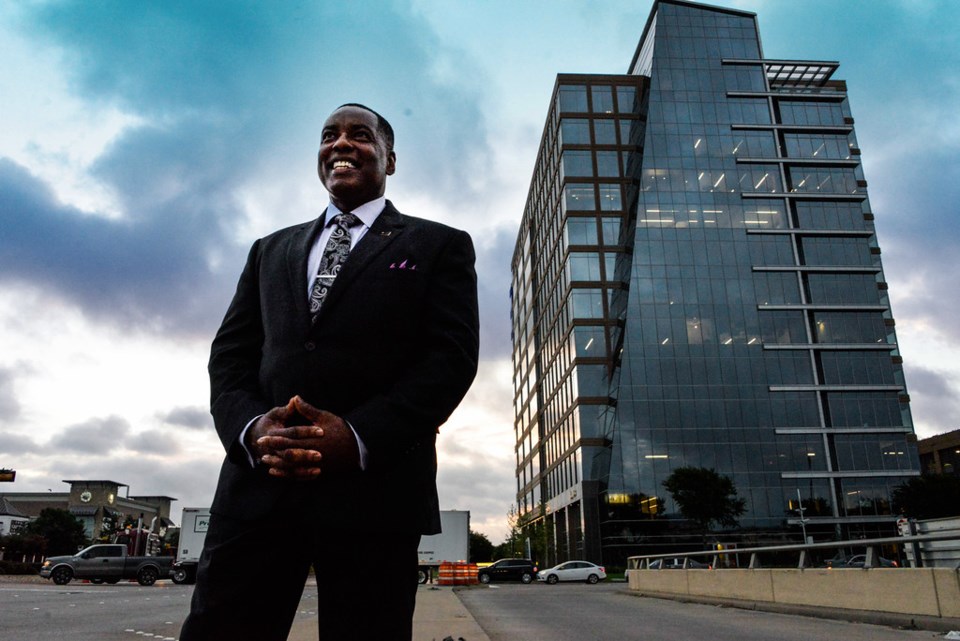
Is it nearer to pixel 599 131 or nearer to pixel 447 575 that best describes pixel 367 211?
pixel 447 575

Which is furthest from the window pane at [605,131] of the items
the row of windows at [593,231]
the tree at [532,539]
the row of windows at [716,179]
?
the tree at [532,539]

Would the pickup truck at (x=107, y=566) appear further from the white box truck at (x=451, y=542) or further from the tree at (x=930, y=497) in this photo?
the tree at (x=930, y=497)

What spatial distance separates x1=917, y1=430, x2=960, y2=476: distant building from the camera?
81.9m

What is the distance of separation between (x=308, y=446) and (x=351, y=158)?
3.74ft

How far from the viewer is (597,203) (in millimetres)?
64250

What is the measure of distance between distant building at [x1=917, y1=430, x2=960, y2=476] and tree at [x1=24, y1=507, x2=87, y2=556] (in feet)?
327

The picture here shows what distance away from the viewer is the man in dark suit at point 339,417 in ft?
6.02

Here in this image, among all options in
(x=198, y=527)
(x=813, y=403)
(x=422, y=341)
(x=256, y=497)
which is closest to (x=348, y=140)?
(x=422, y=341)

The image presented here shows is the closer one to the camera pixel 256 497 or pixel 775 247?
pixel 256 497

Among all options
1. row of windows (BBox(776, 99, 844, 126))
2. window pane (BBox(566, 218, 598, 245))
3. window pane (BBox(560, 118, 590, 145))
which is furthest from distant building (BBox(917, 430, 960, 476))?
window pane (BBox(560, 118, 590, 145))

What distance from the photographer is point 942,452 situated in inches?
3346

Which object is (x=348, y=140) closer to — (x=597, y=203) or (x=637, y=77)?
(x=597, y=203)

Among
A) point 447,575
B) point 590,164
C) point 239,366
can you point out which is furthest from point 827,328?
point 239,366

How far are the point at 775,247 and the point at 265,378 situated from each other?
222 feet
